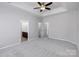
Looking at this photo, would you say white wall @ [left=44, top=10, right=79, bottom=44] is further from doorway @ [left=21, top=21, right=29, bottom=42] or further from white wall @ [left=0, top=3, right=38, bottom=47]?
white wall @ [left=0, top=3, right=38, bottom=47]

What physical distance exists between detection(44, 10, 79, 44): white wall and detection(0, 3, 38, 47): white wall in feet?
9.33

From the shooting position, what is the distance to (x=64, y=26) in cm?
554

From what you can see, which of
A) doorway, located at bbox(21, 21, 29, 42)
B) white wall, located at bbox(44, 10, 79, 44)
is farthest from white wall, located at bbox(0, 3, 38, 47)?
white wall, located at bbox(44, 10, 79, 44)

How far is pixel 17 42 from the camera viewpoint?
4539 mm

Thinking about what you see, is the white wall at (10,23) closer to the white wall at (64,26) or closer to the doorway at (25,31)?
the doorway at (25,31)

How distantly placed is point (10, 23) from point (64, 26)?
407 cm

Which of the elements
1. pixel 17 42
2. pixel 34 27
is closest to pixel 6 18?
pixel 17 42

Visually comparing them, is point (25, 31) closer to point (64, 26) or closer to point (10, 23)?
point (10, 23)

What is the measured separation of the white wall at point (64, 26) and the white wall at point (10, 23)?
2842 mm

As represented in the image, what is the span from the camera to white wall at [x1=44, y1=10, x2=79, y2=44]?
4.75m

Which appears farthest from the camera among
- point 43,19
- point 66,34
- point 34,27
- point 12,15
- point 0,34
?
point 43,19

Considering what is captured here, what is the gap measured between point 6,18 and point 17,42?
1.71 meters

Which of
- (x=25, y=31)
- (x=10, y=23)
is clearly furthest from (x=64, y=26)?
(x=10, y=23)

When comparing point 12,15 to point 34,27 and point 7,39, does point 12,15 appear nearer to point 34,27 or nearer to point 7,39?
point 7,39
